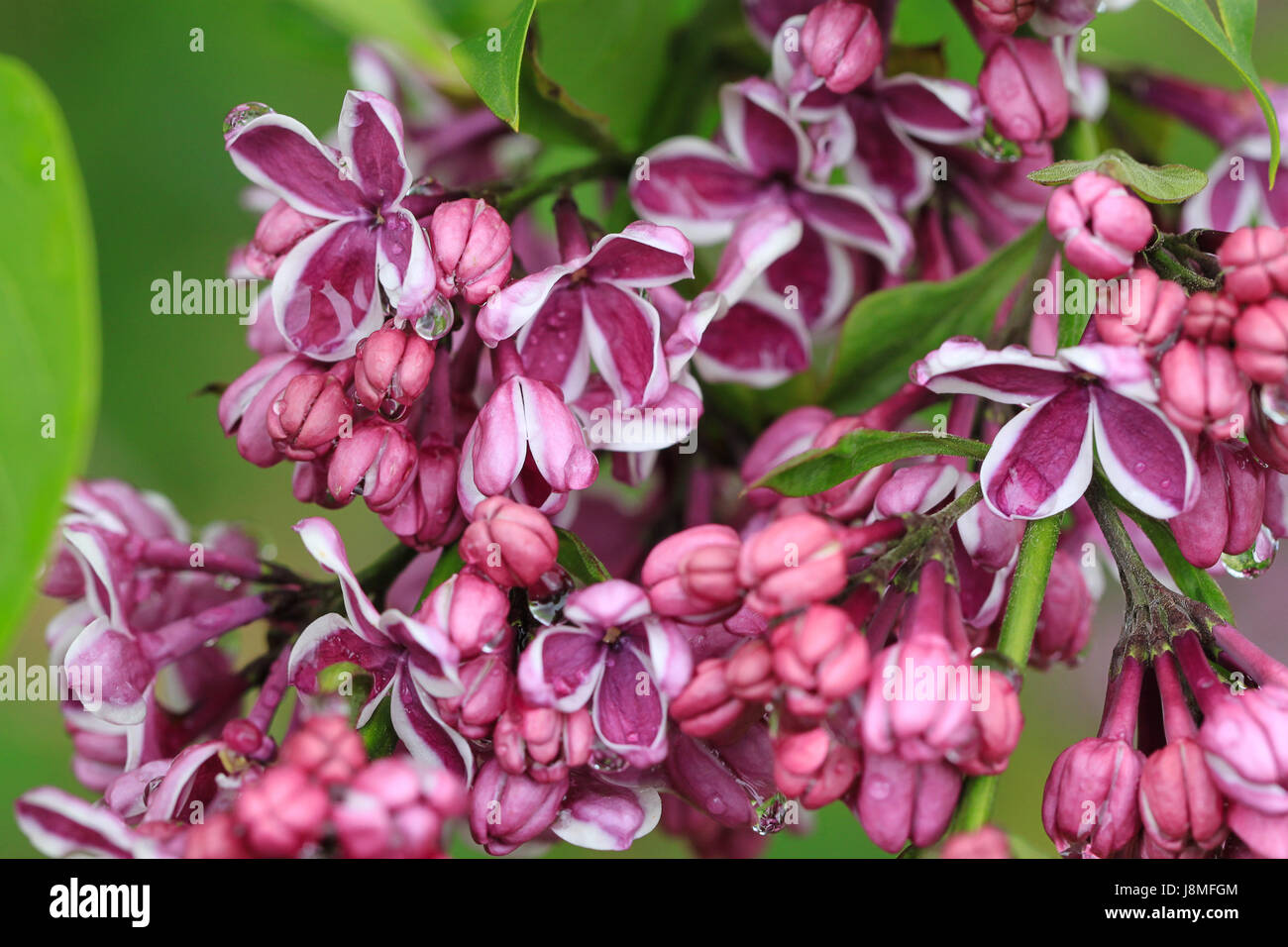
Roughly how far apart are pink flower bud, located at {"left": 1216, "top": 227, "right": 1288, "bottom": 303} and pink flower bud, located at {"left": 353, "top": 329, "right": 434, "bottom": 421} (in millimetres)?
441

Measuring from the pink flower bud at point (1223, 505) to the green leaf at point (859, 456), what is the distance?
0.39ft

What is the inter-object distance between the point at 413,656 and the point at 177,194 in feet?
3.79

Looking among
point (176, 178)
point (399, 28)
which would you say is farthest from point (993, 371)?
point (176, 178)

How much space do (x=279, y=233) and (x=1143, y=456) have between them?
21.6 inches

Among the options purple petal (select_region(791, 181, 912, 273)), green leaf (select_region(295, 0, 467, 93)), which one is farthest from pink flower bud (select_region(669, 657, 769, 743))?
green leaf (select_region(295, 0, 467, 93))

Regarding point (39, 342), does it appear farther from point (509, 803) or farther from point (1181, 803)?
point (1181, 803)

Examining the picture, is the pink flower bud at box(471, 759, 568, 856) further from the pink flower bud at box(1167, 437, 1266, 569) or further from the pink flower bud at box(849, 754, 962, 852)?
the pink flower bud at box(1167, 437, 1266, 569)

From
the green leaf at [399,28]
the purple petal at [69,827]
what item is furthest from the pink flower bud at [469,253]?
the green leaf at [399,28]

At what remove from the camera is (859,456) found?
0.73m

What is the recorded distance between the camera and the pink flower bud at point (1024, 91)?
0.87 meters

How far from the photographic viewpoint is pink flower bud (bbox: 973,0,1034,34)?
827 millimetres
